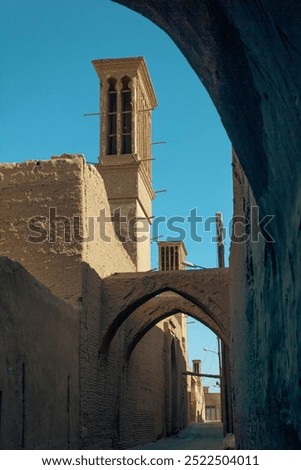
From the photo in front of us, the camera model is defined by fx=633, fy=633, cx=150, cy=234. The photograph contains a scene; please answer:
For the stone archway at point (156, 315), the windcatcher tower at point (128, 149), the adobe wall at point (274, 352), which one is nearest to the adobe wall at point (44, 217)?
the stone archway at point (156, 315)

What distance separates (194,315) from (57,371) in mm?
7221

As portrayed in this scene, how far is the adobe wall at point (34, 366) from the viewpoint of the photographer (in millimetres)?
7867

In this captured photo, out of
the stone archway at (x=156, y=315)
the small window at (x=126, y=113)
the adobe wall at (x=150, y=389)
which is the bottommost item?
the adobe wall at (x=150, y=389)

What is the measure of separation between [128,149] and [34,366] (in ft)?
58.3

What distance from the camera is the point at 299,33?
2807 millimetres

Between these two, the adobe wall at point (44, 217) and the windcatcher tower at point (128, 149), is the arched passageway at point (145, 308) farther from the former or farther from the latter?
the windcatcher tower at point (128, 149)

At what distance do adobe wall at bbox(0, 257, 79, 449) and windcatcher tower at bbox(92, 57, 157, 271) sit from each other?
12378mm

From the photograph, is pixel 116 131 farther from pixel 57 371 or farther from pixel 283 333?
pixel 283 333

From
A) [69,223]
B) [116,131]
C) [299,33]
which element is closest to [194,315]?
[69,223]

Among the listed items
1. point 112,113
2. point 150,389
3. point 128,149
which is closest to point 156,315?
point 150,389

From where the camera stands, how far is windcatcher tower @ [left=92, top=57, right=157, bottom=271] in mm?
23969

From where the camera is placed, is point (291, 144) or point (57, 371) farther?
point (57, 371)

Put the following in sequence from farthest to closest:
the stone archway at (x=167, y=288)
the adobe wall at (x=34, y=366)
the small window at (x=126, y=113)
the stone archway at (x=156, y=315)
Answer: the small window at (x=126, y=113) → the stone archway at (x=156, y=315) → the stone archway at (x=167, y=288) → the adobe wall at (x=34, y=366)

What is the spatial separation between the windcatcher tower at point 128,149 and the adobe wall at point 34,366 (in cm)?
1238
